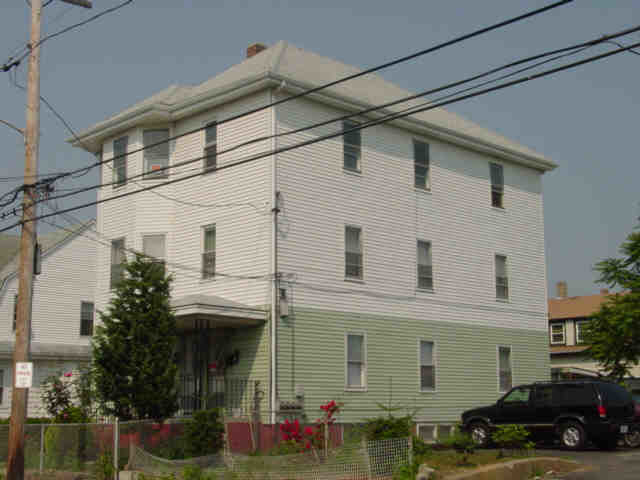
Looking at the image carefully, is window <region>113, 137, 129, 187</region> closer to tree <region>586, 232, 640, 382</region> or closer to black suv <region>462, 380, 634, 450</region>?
black suv <region>462, 380, 634, 450</region>

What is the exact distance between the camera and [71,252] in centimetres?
4172

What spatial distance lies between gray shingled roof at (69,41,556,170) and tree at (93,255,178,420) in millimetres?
7209

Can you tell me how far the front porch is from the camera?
22.3 m

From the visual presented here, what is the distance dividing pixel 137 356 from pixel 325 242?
23.6 ft

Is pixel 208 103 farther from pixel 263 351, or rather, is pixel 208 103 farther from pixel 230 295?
pixel 263 351

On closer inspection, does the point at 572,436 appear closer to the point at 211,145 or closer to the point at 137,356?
the point at 137,356

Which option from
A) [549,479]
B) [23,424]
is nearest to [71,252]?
[23,424]

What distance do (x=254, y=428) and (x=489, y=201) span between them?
519 inches

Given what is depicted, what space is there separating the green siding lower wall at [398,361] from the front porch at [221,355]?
0.77m

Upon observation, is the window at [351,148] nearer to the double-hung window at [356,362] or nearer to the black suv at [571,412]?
the double-hung window at [356,362]

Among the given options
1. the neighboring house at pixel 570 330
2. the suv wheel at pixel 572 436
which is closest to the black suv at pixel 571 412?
the suv wheel at pixel 572 436

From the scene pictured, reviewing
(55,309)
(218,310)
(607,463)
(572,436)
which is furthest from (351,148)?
(55,309)

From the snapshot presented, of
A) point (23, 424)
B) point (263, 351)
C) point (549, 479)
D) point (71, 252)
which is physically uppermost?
point (71, 252)

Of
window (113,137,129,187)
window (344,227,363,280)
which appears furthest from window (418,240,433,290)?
window (113,137,129,187)
